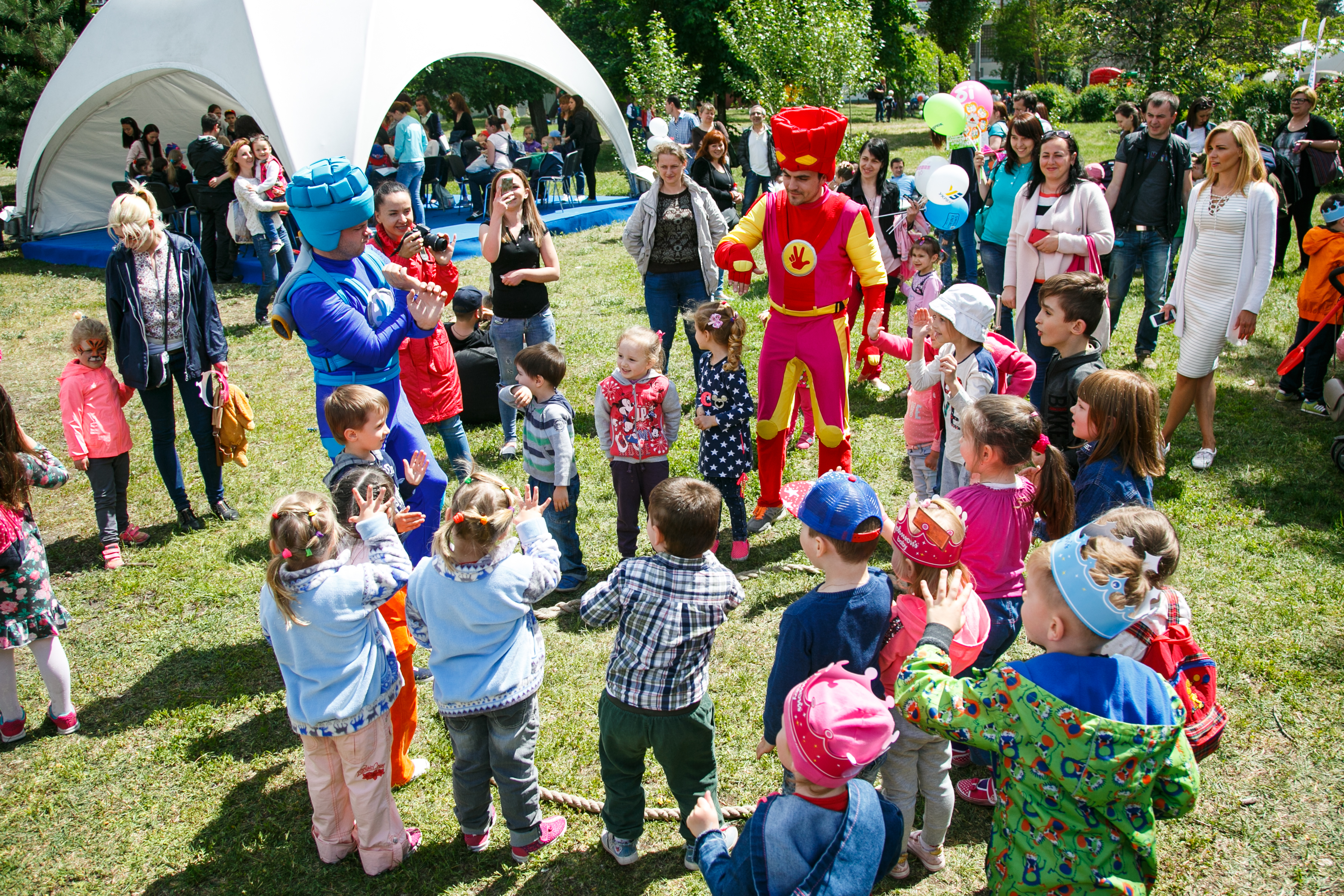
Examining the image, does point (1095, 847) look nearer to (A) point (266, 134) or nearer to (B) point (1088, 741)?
(B) point (1088, 741)

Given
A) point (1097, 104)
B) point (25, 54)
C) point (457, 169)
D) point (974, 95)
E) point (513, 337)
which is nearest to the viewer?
point (513, 337)

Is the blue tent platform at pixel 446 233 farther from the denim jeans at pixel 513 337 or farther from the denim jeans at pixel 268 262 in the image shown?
the denim jeans at pixel 513 337

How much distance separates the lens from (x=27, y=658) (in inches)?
178

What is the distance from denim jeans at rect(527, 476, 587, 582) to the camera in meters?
4.67

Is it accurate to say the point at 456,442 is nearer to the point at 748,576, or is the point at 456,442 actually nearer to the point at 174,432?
the point at 174,432

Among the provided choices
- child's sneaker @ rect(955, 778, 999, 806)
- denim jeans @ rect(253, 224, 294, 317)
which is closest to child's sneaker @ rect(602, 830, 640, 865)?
child's sneaker @ rect(955, 778, 999, 806)

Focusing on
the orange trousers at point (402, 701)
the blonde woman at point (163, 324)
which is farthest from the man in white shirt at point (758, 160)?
the orange trousers at point (402, 701)

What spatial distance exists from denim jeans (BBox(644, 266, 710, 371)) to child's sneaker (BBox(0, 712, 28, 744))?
14.1 ft

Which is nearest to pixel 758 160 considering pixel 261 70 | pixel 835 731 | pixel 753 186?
pixel 753 186

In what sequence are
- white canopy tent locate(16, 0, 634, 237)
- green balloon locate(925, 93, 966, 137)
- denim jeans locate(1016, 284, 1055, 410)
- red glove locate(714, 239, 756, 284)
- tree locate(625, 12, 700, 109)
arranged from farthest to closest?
tree locate(625, 12, 700, 109), white canopy tent locate(16, 0, 634, 237), green balloon locate(925, 93, 966, 137), denim jeans locate(1016, 284, 1055, 410), red glove locate(714, 239, 756, 284)

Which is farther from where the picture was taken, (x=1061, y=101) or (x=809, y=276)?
(x=1061, y=101)

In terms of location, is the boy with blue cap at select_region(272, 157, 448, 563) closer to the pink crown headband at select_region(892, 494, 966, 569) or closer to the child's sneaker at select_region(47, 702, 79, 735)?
the child's sneaker at select_region(47, 702, 79, 735)

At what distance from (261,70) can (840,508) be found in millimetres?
11339

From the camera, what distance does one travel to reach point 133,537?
18.3 ft
